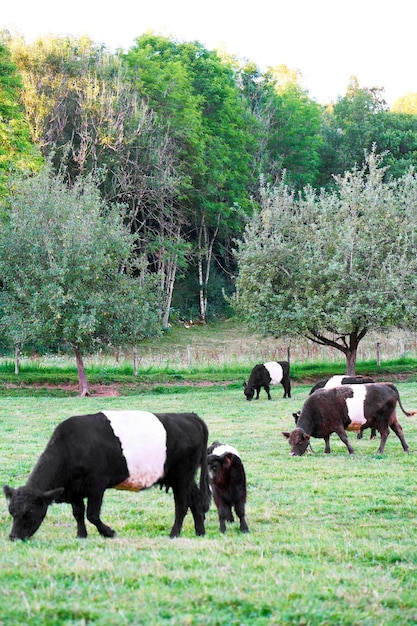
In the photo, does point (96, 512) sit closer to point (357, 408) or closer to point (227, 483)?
point (227, 483)

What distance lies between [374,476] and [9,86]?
3036cm

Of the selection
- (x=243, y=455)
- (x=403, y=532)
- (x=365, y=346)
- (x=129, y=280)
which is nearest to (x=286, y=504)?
(x=403, y=532)

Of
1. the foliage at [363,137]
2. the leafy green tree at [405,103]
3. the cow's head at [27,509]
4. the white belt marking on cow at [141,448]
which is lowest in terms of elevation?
the cow's head at [27,509]

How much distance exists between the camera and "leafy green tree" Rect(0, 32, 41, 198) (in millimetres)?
34631

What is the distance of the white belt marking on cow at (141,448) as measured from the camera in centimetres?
866

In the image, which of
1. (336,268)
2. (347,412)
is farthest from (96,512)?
(336,268)

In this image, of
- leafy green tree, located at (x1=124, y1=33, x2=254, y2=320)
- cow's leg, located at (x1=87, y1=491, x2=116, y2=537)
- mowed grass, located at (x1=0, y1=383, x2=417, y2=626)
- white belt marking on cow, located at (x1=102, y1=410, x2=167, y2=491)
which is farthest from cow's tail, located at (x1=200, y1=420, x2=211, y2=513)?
leafy green tree, located at (x1=124, y1=33, x2=254, y2=320)

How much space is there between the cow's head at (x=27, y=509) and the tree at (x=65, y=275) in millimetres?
21334

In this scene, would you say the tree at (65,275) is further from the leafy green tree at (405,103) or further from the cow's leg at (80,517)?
the leafy green tree at (405,103)

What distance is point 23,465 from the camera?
44.8 ft

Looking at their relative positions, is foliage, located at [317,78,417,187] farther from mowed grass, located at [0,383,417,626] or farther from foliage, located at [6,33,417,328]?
mowed grass, located at [0,383,417,626]

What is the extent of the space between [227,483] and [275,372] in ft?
65.6

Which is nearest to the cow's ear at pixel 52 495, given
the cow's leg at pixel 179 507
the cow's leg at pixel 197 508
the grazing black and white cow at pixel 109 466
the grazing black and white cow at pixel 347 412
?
the grazing black and white cow at pixel 109 466

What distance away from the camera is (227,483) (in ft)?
31.1
